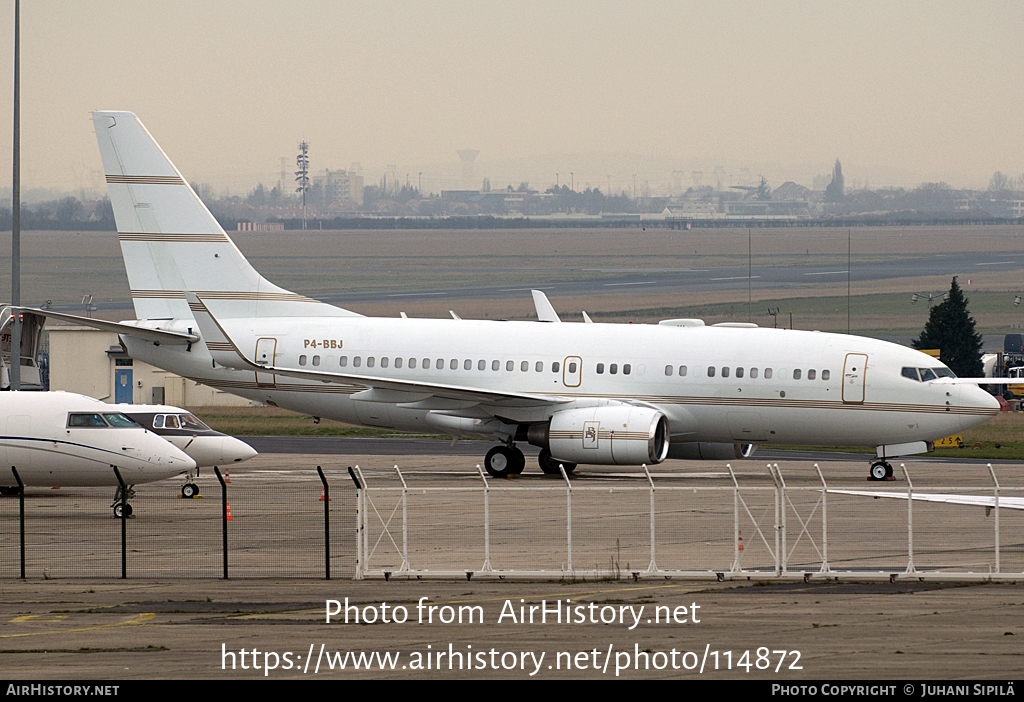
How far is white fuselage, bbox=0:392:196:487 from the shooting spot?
32.7 meters

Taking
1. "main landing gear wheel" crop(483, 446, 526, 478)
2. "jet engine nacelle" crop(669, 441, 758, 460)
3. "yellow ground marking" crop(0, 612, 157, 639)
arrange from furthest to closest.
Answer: "jet engine nacelle" crop(669, 441, 758, 460), "main landing gear wheel" crop(483, 446, 526, 478), "yellow ground marking" crop(0, 612, 157, 639)

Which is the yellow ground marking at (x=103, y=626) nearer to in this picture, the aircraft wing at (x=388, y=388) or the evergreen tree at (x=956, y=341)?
the aircraft wing at (x=388, y=388)

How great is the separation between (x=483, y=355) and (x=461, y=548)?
16768 mm

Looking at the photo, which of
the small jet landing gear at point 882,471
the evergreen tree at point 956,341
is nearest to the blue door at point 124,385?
→ the evergreen tree at point 956,341

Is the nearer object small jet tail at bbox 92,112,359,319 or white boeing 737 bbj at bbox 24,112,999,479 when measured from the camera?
white boeing 737 bbj at bbox 24,112,999,479

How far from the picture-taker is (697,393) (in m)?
40.2

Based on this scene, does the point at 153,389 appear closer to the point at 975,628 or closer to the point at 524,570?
the point at 524,570

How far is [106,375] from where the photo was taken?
77000 millimetres

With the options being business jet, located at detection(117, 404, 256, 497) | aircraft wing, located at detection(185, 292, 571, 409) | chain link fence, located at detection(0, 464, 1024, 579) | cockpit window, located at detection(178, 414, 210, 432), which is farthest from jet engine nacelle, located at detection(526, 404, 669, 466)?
cockpit window, located at detection(178, 414, 210, 432)

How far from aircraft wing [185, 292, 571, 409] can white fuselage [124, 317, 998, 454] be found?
0.16 meters

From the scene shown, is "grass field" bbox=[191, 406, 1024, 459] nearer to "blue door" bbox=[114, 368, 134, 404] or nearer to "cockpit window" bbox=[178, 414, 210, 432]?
"blue door" bbox=[114, 368, 134, 404]

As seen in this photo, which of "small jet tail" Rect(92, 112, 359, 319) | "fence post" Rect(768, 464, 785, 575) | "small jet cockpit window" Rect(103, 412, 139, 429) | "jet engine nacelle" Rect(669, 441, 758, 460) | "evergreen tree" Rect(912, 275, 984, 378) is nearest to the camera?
"fence post" Rect(768, 464, 785, 575)

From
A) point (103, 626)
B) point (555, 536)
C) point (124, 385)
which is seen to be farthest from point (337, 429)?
→ point (103, 626)
